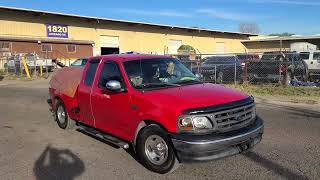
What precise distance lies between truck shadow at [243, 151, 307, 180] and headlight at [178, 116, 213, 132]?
4.09 ft

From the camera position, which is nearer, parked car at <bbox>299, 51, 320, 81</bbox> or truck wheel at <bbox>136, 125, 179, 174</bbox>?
truck wheel at <bbox>136, 125, 179, 174</bbox>

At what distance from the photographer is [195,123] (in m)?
5.48

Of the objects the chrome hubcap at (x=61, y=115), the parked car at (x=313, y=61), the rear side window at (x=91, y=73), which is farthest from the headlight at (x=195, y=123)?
the parked car at (x=313, y=61)

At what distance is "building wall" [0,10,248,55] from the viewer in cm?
4150

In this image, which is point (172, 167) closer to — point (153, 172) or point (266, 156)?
point (153, 172)

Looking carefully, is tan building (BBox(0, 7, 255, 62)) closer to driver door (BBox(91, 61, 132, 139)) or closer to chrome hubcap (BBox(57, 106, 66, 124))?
chrome hubcap (BBox(57, 106, 66, 124))

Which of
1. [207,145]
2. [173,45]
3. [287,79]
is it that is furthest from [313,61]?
[173,45]

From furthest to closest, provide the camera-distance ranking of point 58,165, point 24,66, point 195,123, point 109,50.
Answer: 1. point 109,50
2. point 24,66
3. point 58,165
4. point 195,123

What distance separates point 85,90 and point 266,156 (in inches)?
142

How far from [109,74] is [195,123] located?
2382mm

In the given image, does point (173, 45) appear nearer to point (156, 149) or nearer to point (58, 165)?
point (58, 165)

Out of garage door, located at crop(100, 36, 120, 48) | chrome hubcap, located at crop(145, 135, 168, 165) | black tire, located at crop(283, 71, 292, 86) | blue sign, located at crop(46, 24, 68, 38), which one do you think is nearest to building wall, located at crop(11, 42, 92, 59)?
blue sign, located at crop(46, 24, 68, 38)

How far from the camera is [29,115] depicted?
11.7 meters

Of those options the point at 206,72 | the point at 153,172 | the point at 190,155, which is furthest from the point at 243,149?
the point at 206,72
